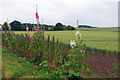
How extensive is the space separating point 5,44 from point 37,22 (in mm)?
3377

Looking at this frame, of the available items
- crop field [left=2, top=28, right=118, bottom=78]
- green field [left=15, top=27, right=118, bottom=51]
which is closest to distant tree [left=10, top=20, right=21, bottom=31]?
green field [left=15, top=27, right=118, bottom=51]

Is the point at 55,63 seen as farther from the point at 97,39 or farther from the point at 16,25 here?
the point at 16,25

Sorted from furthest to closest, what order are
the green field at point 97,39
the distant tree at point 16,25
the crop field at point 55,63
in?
the distant tree at point 16,25
the green field at point 97,39
the crop field at point 55,63

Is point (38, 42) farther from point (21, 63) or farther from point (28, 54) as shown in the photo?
point (21, 63)

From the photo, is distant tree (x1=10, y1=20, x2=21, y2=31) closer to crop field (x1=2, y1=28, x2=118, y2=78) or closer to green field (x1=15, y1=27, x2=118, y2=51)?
green field (x1=15, y1=27, x2=118, y2=51)

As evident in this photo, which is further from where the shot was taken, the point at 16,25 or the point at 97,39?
the point at 16,25

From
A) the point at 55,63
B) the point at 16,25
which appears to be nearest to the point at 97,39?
the point at 55,63

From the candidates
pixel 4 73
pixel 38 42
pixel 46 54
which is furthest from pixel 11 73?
pixel 38 42

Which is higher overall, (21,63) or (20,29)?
(20,29)

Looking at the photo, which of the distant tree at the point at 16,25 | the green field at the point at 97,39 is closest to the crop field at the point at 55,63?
the green field at the point at 97,39

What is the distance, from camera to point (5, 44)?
866cm

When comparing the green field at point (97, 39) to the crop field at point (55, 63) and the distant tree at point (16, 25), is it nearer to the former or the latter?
the crop field at point (55, 63)

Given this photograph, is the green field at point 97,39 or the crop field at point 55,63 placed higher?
the green field at point 97,39

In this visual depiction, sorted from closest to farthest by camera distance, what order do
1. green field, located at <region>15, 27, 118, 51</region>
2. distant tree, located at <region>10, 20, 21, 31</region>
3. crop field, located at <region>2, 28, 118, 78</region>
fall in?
crop field, located at <region>2, 28, 118, 78</region>
green field, located at <region>15, 27, 118, 51</region>
distant tree, located at <region>10, 20, 21, 31</region>
